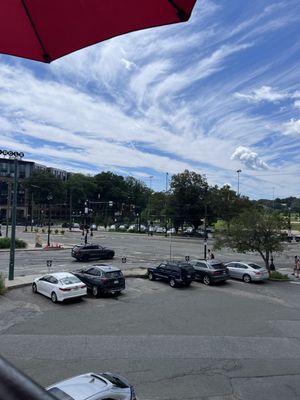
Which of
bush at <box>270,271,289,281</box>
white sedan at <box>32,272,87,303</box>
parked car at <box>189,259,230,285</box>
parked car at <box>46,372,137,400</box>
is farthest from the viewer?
bush at <box>270,271,289,281</box>

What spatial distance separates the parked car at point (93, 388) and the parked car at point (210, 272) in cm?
2103

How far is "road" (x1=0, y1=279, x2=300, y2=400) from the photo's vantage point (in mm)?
10906

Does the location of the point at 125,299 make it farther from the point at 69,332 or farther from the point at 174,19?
the point at 174,19

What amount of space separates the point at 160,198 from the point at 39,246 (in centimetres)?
5577

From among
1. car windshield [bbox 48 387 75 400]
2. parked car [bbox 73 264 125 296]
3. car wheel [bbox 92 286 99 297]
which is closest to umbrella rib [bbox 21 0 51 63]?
car windshield [bbox 48 387 75 400]

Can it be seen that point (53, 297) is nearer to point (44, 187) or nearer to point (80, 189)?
point (44, 187)

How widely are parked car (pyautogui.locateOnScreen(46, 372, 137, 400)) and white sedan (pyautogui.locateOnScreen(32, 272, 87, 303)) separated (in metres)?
13.2

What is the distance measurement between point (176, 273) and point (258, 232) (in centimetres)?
977

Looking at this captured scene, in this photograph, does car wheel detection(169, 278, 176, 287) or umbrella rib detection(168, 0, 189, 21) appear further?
car wheel detection(169, 278, 176, 287)

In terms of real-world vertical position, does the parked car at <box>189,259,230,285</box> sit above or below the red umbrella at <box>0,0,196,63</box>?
below

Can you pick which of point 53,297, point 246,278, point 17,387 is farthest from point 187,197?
point 17,387

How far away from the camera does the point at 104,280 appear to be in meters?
22.9

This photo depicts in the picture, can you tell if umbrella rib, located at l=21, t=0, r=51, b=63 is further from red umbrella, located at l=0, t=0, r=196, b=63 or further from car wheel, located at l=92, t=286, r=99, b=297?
car wheel, located at l=92, t=286, r=99, b=297

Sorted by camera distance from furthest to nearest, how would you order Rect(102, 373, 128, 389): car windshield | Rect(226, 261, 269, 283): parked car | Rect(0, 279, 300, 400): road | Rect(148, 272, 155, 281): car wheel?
Rect(226, 261, 269, 283): parked car → Rect(148, 272, 155, 281): car wheel → Rect(0, 279, 300, 400): road → Rect(102, 373, 128, 389): car windshield
